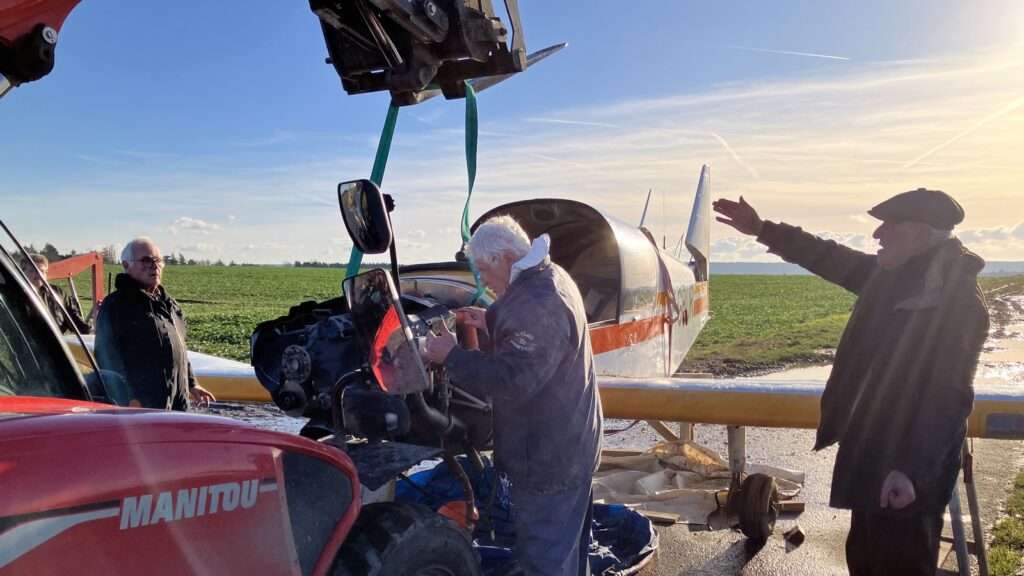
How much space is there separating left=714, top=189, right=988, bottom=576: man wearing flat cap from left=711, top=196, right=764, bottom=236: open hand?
0.83 meters

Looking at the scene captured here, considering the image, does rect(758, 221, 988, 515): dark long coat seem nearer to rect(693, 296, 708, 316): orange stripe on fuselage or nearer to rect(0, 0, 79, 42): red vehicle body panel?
rect(0, 0, 79, 42): red vehicle body panel

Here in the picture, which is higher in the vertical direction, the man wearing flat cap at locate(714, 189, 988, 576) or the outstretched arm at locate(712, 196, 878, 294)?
the outstretched arm at locate(712, 196, 878, 294)

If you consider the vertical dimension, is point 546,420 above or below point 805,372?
above

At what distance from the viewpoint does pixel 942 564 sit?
4.65 metres

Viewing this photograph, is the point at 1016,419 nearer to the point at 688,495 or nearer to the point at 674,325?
the point at 688,495

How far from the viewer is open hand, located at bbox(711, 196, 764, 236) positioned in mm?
4121

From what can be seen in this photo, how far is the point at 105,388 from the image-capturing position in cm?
263

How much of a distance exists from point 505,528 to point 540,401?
161 cm

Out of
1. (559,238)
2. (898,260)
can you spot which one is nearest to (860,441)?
(898,260)

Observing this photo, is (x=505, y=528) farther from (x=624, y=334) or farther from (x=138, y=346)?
(x=624, y=334)

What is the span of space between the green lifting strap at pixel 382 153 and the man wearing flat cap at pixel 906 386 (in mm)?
1882

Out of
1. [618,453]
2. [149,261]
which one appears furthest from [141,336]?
[618,453]

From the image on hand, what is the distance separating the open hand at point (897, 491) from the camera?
299 cm

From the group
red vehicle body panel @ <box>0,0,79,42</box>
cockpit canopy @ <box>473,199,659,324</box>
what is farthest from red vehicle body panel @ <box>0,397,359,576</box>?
cockpit canopy @ <box>473,199,659,324</box>
